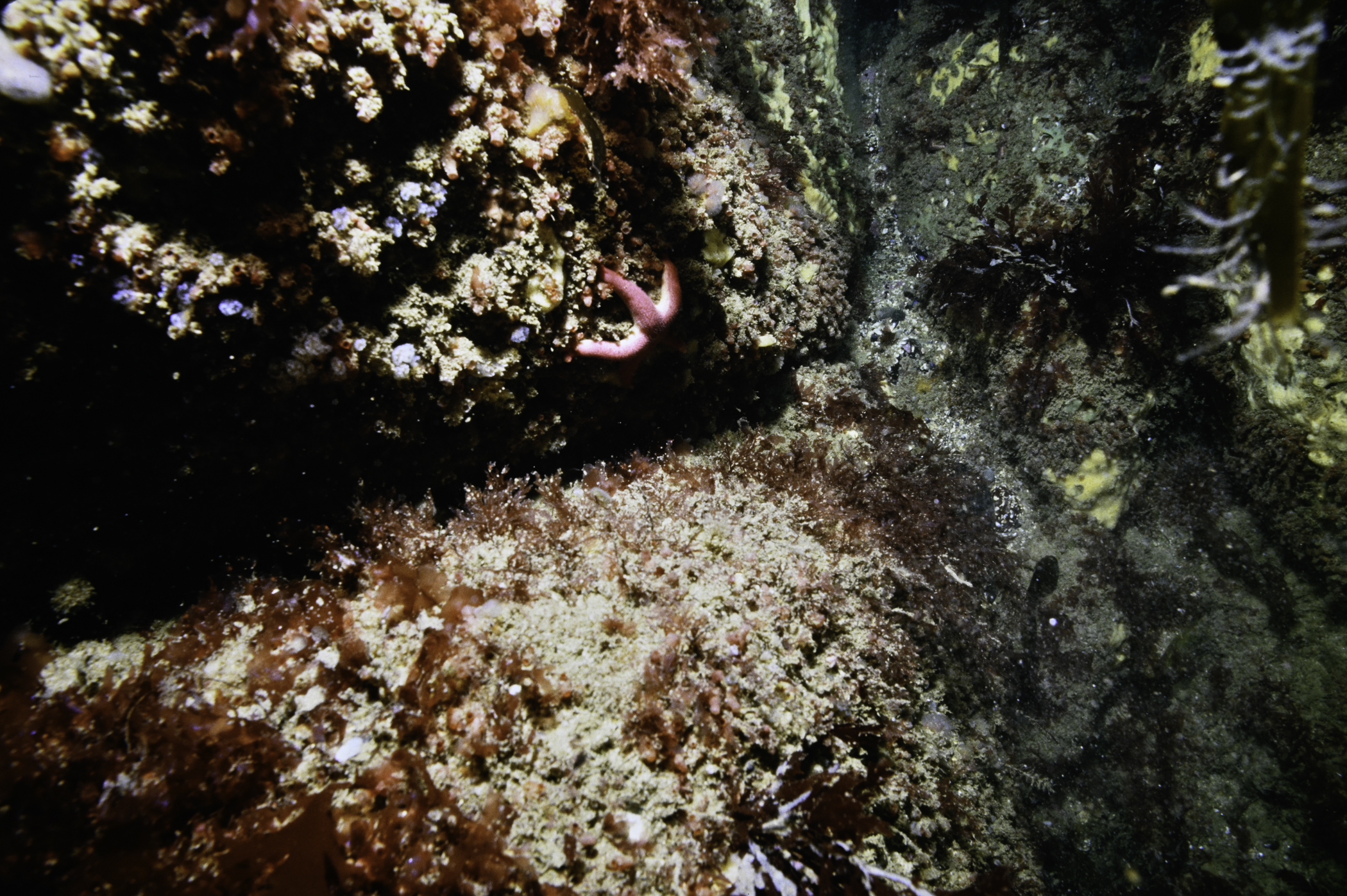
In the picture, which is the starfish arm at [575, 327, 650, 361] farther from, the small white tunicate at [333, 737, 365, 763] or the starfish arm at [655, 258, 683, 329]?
the small white tunicate at [333, 737, 365, 763]

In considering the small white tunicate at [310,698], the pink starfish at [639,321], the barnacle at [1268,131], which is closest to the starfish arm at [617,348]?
the pink starfish at [639,321]

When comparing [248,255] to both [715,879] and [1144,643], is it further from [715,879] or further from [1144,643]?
[1144,643]

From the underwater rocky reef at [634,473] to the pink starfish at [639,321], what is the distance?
0.03 meters

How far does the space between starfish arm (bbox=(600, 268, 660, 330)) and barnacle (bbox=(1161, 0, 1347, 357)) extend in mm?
2472

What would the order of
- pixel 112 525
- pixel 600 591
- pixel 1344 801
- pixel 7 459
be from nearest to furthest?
pixel 7 459 → pixel 112 525 → pixel 600 591 → pixel 1344 801

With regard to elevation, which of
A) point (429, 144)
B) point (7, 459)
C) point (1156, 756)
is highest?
point (429, 144)

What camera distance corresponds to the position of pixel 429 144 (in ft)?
8.30

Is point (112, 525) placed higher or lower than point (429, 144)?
lower

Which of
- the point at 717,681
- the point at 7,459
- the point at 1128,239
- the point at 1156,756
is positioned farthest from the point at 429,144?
the point at 1156,756

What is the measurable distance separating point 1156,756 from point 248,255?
7046mm

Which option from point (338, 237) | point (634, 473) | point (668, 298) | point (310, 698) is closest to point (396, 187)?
point (338, 237)

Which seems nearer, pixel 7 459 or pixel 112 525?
pixel 7 459

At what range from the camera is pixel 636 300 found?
10.4 ft

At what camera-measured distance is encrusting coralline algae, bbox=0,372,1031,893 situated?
2.03 m
